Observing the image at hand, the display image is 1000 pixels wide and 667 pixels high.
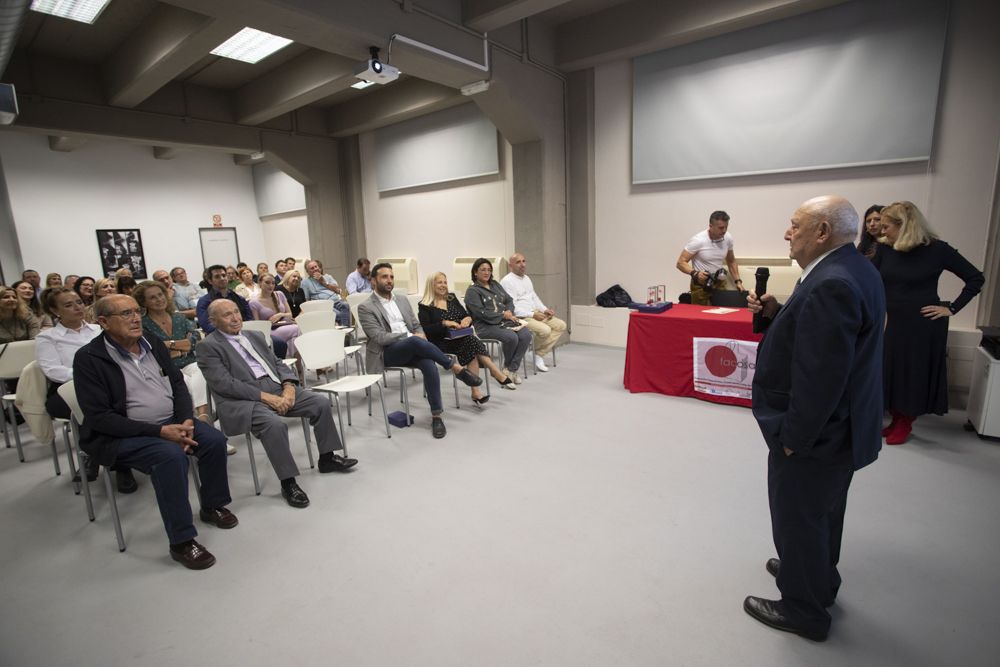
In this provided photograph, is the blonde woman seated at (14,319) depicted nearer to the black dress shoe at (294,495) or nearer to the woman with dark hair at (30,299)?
the woman with dark hair at (30,299)

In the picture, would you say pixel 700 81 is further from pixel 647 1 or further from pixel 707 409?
pixel 707 409

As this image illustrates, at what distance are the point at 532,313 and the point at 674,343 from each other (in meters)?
1.66

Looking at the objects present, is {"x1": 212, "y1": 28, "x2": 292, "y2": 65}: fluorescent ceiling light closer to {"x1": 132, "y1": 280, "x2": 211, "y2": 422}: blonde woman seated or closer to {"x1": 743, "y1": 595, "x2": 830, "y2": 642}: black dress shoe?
{"x1": 132, "y1": 280, "x2": 211, "y2": 422}: blonde woman seated

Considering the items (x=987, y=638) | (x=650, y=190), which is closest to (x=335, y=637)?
(x=987, y=638)

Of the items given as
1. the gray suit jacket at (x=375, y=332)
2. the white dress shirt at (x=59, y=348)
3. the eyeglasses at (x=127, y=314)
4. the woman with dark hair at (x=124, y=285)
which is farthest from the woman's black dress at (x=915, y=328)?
the woman with dark hair at (x=124, y=285)

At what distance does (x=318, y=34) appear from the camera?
13.0 ft

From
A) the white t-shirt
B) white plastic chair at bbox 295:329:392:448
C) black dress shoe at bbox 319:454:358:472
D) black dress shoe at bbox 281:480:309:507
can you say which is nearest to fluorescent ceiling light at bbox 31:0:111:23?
white plastic chair at bbox 295:329:392:448

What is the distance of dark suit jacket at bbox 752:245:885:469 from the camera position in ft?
4.66

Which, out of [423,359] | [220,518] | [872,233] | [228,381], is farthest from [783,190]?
[220,518]

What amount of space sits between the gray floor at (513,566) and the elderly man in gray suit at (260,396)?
0.66 feet

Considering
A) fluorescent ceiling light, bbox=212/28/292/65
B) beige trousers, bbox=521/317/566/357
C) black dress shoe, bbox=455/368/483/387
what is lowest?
black dress shoe, bbox=455/368/483/387

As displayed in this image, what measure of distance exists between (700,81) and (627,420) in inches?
151

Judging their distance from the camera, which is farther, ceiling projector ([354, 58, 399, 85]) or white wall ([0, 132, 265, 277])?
white wall ([0, 132, 265, 277])

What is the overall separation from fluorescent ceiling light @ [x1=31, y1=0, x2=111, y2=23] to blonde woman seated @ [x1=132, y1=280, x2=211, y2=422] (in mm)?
3376
